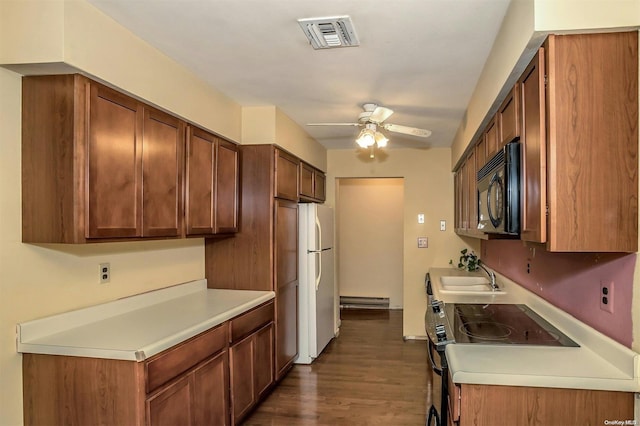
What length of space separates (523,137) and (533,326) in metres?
1.07

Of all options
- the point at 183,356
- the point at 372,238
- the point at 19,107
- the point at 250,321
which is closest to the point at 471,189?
the point at 250,321

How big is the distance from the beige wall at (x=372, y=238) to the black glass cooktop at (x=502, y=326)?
4.24 metres

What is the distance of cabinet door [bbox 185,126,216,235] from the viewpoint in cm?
Result: 288

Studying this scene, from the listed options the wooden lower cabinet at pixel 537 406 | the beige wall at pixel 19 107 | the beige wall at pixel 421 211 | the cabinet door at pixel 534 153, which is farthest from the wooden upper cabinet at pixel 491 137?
the beige wall at pixel 421 211

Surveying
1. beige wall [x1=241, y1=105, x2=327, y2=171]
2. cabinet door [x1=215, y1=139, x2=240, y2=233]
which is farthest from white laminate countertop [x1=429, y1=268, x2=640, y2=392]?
beige wall [x1=241, y1=105, x2=327, y2=171]

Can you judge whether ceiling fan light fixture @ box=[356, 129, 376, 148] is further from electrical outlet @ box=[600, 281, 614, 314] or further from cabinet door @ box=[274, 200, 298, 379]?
electrical outlet @ box=[600, 281, 614, 314]

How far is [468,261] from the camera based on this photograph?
505cm

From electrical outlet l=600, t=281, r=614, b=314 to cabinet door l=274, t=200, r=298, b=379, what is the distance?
2.42 m

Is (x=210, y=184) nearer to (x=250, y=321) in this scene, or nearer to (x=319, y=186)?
(x=250, y=321)

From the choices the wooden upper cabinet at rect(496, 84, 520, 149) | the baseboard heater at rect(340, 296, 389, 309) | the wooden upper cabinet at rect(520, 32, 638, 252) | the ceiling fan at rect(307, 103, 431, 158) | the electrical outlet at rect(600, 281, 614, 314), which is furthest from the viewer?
the baseboard heater at rect(340, 296, 389, 309)

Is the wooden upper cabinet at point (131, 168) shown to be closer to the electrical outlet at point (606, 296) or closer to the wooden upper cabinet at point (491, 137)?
the wooden upper cabinet at point (491, 137)

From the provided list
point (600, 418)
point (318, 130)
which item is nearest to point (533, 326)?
point (600, 418)

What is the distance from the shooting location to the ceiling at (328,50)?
198 centimetres

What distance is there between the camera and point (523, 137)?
182 cm
